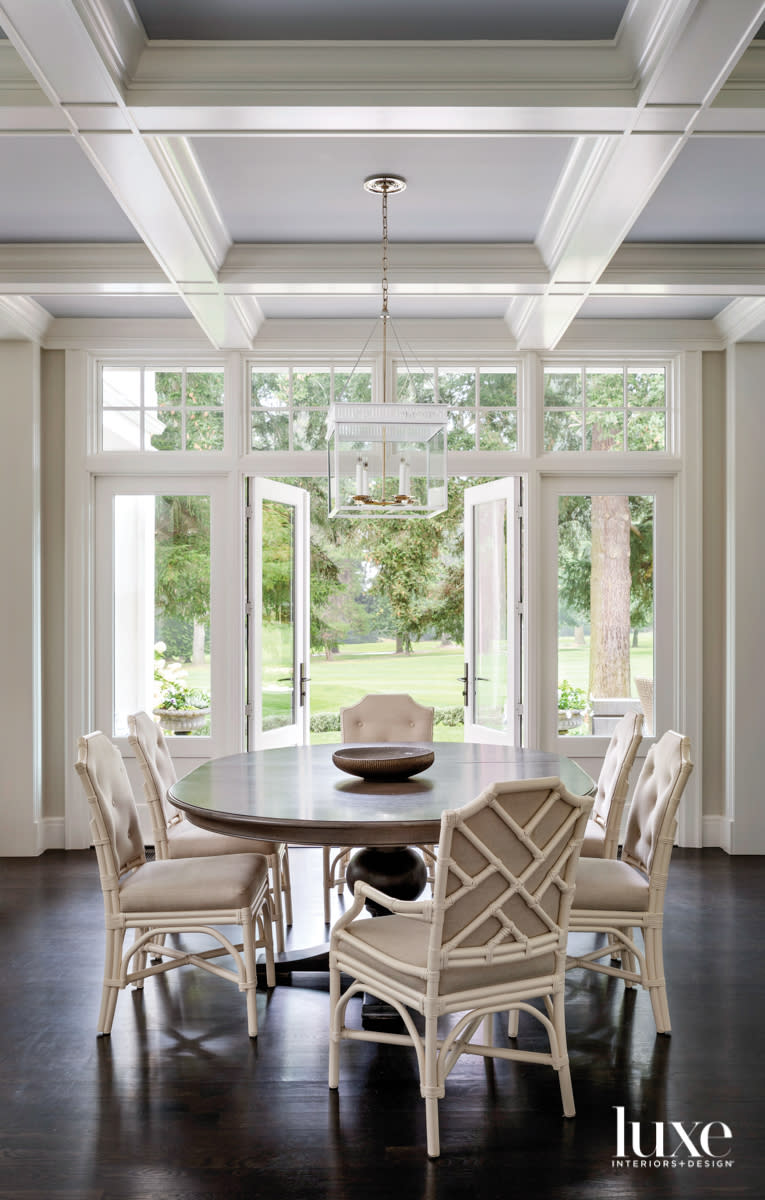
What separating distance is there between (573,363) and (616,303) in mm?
564

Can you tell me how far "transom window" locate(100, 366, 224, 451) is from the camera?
5.48 meters

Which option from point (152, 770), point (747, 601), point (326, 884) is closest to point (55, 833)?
point (326, 884)

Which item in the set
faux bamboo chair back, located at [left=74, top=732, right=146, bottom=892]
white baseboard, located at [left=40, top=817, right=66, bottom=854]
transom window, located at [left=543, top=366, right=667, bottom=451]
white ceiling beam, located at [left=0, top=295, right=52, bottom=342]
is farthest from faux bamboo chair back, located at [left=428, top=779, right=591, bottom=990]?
white ceiling beam, located at [left=0, top=295, right=52, bottom=342]

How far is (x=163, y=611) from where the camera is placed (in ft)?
18.0

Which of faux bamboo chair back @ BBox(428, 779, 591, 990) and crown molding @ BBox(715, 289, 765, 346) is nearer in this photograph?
faux bamboo chair back @ BBox(428, 779, 591, 990)

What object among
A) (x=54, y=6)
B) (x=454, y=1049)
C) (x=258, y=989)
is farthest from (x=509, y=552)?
(x=54, y=6)

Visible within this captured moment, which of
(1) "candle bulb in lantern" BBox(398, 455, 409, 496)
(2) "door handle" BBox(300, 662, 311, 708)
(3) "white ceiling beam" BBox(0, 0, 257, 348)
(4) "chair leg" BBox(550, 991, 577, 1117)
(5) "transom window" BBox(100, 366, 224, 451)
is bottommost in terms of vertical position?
(4) "chair leg" BBox(550, 991, 577, 1117)

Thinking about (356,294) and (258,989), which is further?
(356,294)

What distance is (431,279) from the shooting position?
4.35 m

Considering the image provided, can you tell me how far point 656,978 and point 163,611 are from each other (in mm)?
3527

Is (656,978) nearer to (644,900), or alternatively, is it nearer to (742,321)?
(644,900)

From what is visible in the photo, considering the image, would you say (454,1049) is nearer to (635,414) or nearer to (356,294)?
(356,294)

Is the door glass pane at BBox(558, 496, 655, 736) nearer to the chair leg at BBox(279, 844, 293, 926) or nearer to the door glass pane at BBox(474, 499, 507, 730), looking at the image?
the door glass pane at BBox(474, 499, 507, 730)

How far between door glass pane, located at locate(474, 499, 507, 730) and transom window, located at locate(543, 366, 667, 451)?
1.85ft
